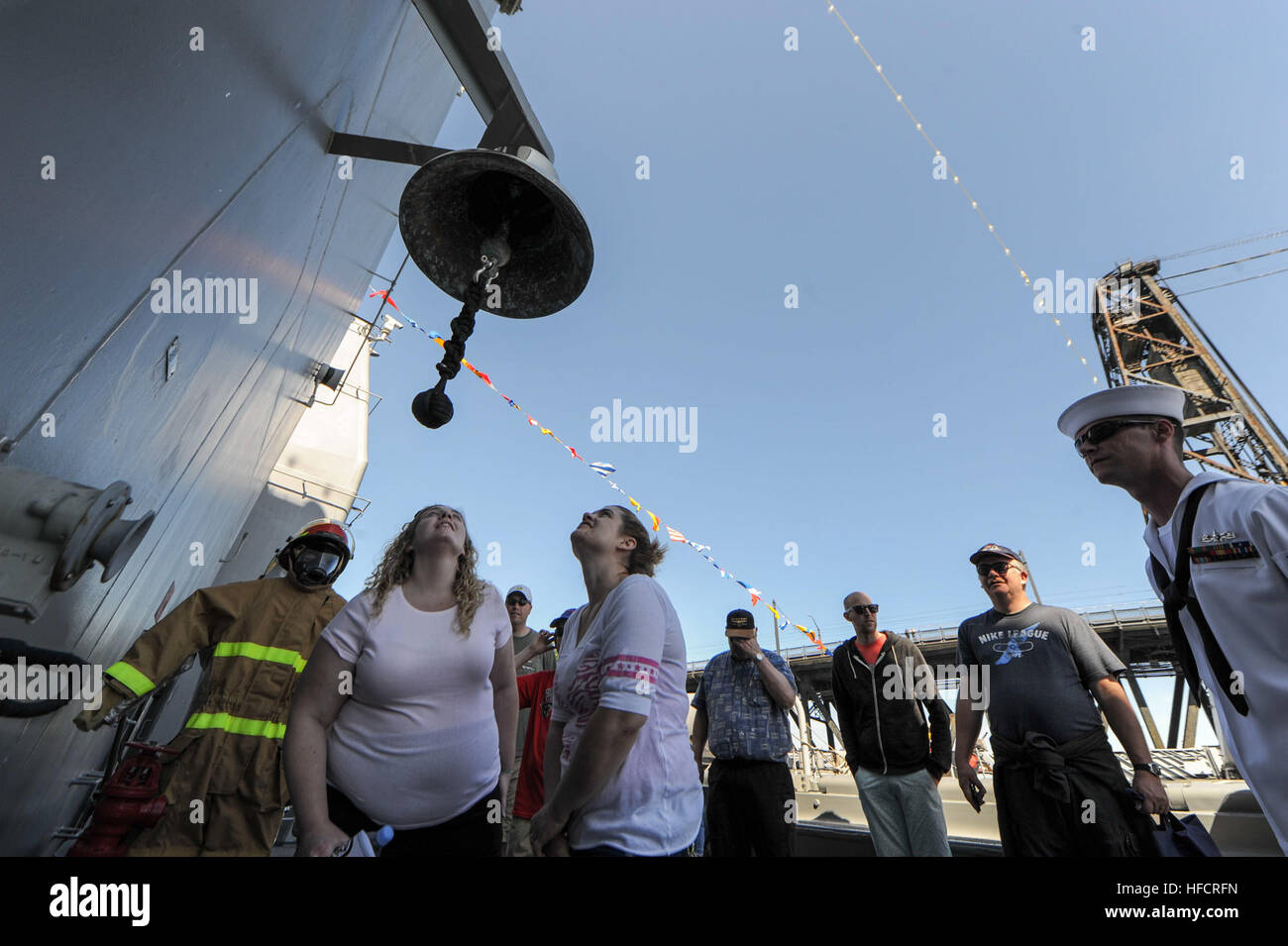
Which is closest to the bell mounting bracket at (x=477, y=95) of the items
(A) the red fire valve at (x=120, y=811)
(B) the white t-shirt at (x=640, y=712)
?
(B) the white t-shirt at (x=640, y=712)

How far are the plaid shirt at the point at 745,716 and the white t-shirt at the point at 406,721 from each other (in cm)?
196

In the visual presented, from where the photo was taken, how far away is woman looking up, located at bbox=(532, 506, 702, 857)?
4.86 ft

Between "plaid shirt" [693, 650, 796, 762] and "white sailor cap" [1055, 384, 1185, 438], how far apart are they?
2271 millimetres

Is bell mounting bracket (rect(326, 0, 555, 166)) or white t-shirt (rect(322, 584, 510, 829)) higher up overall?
bell mounting bracket (rect(326, 0, 555, 166))

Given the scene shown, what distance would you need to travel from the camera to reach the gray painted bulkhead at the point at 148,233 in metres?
1.10

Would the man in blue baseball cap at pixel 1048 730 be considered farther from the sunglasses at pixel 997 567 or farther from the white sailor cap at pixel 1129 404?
the white sailor cap at pixel 1129 404

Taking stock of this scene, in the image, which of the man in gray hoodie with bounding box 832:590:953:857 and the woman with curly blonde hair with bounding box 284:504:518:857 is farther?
the man in gray hoodie with bounding box 832:590:953:857

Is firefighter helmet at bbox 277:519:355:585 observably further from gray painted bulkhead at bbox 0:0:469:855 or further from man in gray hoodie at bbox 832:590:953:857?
man in gray hoodie at bbox 832:590:953:857

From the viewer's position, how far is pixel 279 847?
6.12m

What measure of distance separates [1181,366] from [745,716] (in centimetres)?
2419

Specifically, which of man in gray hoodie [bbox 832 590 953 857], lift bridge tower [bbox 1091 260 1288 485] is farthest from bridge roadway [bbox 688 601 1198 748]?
man in gray hoodie [bbox 832 590 953 857]

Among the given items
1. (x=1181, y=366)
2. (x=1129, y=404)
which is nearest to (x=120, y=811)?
(x=1129, y=404)

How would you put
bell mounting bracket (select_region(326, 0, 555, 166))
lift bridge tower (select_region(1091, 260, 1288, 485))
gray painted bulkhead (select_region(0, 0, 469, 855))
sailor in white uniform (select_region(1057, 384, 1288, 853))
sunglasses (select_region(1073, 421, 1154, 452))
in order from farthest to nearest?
lift bridge tower (select_region(1091, 260, 1288, 485))
bell mounting bracket (select_region(326, 0, 555, 166))
sunglasses (select_region(1073, 421, 1154, 452))
sailor in white uniform (select_region(1057, 384, 1288, 853))
gray painted bulkhead (select_region(0, 0, 469, 855))
